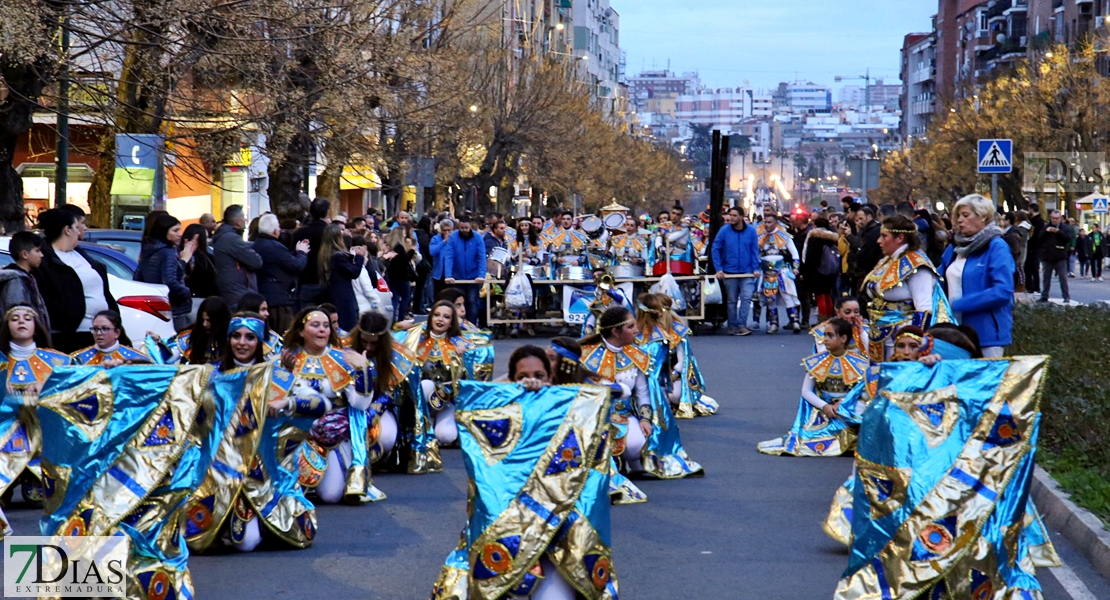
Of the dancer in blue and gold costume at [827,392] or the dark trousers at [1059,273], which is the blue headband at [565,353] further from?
the dark trousers at [1059,273]

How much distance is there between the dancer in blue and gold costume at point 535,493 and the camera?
224 inches

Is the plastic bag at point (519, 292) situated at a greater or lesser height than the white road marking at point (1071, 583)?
greater

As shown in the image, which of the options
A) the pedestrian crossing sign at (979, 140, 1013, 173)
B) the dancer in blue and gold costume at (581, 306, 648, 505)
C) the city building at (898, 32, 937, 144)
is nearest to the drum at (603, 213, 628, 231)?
the pedestrian crossing sign at (979, 140, 1013, 173)

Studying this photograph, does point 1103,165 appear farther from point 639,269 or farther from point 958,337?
point 958,337

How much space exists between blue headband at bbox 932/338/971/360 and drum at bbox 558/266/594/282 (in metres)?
13.8

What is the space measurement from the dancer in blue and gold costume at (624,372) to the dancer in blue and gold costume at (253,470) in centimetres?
216

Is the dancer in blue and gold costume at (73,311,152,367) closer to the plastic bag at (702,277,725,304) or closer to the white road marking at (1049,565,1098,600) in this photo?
the white road marking at (1049,565,1098,600)

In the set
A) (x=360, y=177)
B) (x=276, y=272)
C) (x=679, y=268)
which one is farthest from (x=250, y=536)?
(x=360, y=177)

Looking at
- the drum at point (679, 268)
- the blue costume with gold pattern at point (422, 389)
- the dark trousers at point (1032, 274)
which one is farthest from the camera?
the dark trousers at point (1032, 274)

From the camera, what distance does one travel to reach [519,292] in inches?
820

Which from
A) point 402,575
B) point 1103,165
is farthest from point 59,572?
point 1103,165

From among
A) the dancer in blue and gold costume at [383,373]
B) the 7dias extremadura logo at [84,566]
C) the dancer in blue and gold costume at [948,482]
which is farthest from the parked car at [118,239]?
the dancer in blue and gold costume at [948,482]

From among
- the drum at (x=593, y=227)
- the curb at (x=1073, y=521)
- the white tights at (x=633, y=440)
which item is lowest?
the curb at (x=1073, y=521)

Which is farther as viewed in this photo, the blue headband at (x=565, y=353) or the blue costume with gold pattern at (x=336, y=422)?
the blue costume with gold pattern at (x=336, y=422)
